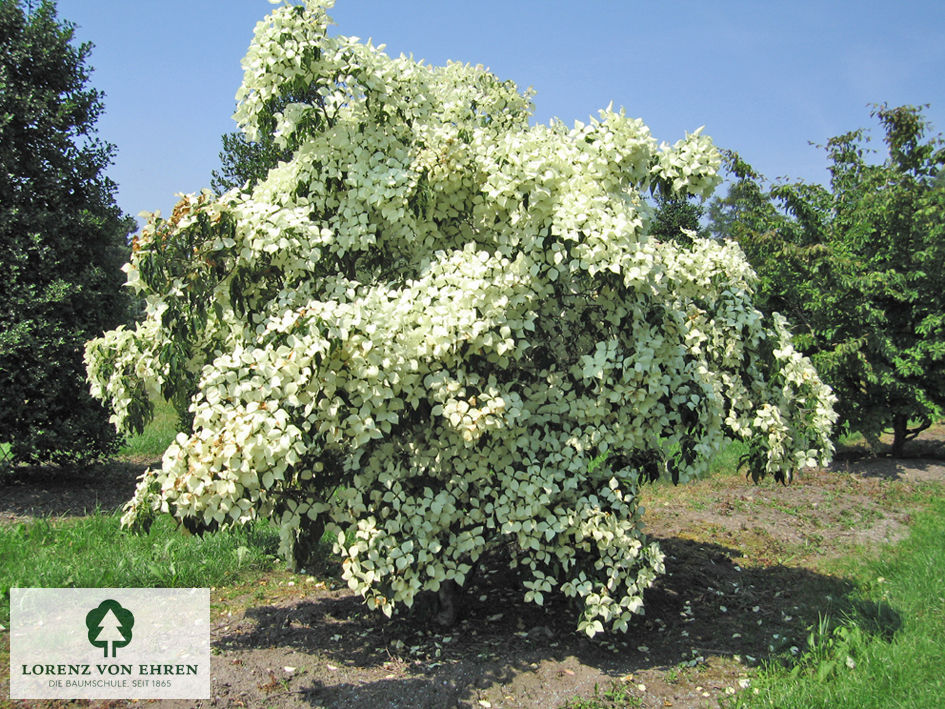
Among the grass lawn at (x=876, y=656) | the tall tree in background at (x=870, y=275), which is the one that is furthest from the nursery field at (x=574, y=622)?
the tall tree in background at (x=870, y=275)

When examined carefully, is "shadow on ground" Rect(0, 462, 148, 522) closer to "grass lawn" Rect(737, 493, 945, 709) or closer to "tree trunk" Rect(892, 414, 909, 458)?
"grass lawn" Rect(737, 493, 945, 709)

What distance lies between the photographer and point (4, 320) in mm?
7418

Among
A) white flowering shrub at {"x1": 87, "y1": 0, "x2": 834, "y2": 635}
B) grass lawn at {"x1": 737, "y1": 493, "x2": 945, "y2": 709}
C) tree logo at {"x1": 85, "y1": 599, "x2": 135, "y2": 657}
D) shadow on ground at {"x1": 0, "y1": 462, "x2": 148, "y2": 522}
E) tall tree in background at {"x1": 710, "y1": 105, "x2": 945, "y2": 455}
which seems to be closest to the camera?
white flowering shrub at {"x1": 87, "y1": 0, "x2": 834, "y2": 635}

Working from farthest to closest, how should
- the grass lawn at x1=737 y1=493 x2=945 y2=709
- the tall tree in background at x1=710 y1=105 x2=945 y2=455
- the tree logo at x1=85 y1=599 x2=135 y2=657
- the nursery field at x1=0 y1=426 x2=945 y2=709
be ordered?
the tall tree in background at x1=710 y1=105 x2=945 y2=455, the tree logo at x1=85 y1=599 x2=135 y2=657, the nursery field at x1=0 y1=426 x2=945 y2=709, the grass lawn at x1=737 y1=493 x2=945 y2=709

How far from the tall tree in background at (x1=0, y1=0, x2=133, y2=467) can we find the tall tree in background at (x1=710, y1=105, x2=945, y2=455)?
26.6 feet

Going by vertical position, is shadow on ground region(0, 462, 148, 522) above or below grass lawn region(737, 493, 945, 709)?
above

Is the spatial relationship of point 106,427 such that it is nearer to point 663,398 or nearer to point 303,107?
point 303,107

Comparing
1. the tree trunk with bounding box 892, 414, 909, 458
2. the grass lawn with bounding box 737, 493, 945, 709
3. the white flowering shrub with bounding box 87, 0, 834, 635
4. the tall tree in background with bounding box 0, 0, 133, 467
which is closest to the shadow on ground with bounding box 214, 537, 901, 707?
the grass lawn with bounding box 737, 493, 945, 709

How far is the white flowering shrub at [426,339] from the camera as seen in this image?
354 cm

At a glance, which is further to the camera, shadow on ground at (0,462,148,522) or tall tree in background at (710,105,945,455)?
tall tree in background at (710,105,945,455)

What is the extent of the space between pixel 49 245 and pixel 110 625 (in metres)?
4.95

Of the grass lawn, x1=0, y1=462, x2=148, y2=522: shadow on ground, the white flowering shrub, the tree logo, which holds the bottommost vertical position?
the grass lawn

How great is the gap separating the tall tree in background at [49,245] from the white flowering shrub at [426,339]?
382 cm

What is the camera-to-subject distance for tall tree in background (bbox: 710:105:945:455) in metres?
9.18
